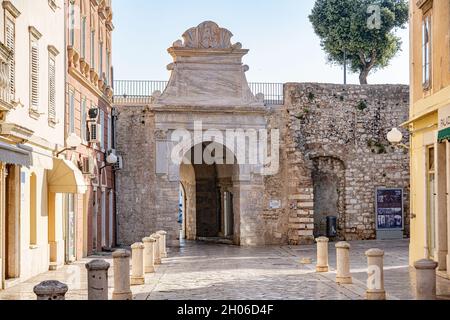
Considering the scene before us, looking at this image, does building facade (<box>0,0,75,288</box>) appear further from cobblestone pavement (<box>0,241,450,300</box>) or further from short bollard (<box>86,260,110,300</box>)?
short bollard (<box>86,260,110,300</box>)

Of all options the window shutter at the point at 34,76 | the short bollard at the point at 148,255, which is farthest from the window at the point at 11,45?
the short bollard at the point at 148,255

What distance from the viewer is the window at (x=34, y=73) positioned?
18.8 m

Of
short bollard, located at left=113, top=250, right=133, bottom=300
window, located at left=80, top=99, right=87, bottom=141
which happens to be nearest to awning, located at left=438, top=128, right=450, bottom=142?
short bollard, located at left=113, top=250, right=133, bottom=300

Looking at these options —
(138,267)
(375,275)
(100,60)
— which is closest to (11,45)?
(138,267)

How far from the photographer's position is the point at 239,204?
31109 mm

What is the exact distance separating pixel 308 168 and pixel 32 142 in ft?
47.4

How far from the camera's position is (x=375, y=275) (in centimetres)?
1438

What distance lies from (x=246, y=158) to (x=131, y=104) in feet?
15.6

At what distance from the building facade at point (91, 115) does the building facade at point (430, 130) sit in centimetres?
939

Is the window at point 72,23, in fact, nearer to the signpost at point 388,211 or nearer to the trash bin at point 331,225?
the trash bin at point 331,225

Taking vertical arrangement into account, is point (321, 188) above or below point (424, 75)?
below
